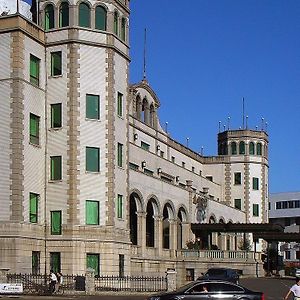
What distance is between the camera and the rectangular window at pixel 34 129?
4852 centimetres

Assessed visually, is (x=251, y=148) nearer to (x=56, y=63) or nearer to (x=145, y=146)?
(x=145, y=146)

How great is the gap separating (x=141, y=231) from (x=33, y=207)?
1638 centimetres

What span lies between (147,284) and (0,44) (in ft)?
60.4

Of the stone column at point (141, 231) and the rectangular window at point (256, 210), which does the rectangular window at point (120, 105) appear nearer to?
the stone column at point (141, 231)

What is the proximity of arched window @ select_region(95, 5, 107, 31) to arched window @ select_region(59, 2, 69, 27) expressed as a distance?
2.07 metres

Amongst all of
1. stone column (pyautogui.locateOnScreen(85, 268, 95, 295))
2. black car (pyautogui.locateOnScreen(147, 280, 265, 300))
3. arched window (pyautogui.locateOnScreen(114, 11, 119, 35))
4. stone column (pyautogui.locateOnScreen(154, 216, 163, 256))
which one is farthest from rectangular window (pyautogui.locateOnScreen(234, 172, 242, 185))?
black car (pyautogui.locateOnScreen(147, 280, 265, 300))

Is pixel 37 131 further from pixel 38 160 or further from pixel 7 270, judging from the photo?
pixel 7 270

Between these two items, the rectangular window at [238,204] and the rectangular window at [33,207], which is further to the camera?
the rectangular window at [238,204]

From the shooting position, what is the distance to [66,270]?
48219 millimetres

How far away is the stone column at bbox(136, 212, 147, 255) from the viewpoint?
62.2 metres

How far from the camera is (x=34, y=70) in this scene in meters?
49.2

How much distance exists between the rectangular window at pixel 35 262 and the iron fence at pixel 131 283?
4115 mm

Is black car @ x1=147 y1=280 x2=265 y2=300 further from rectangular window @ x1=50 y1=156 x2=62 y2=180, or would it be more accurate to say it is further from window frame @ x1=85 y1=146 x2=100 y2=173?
rectangular window @ x1=50 y1=156 x2=62 y2=180

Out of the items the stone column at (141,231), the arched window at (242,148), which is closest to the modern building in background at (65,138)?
the stone column at (141,231)
